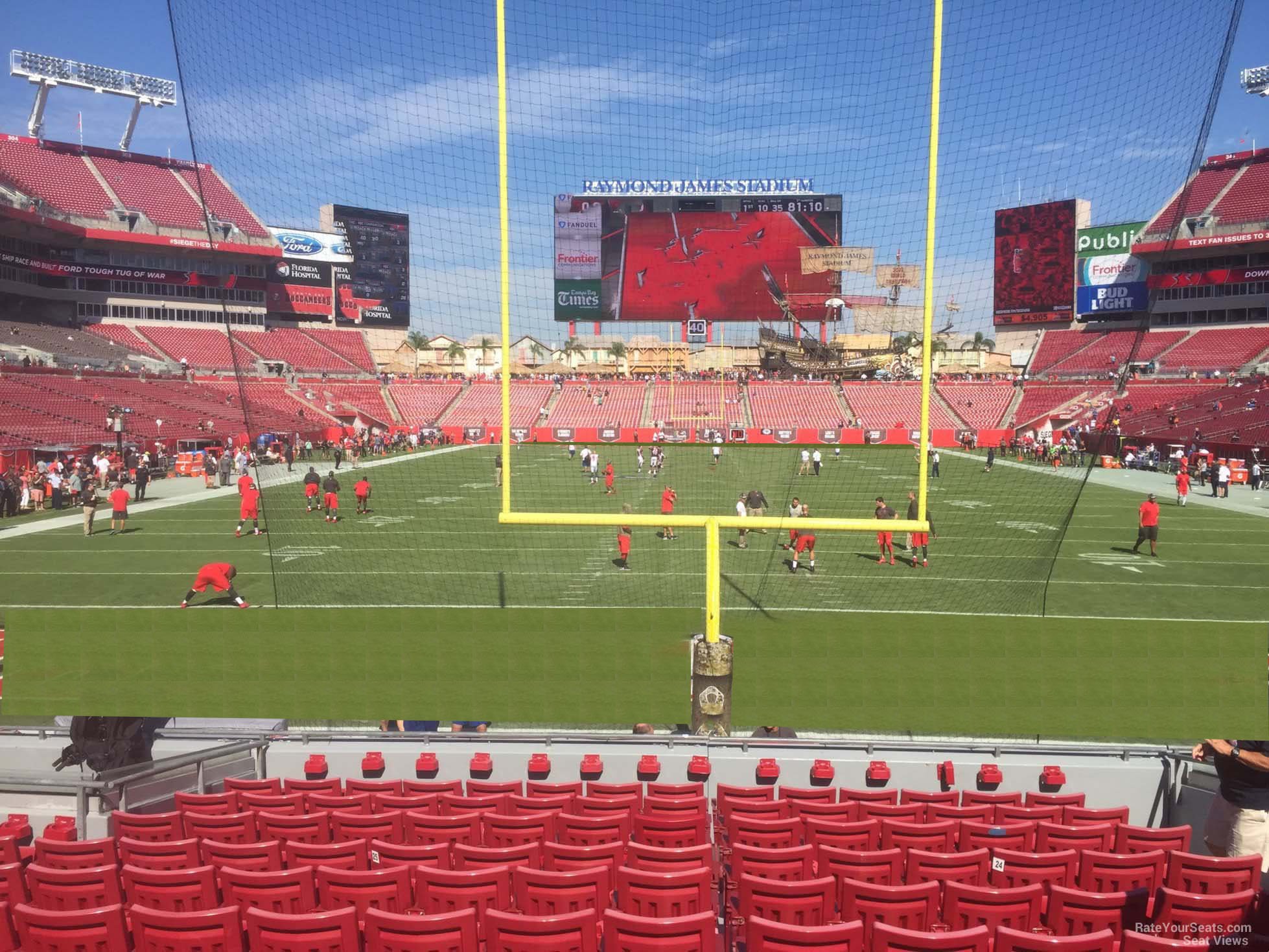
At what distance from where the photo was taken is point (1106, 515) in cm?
2255

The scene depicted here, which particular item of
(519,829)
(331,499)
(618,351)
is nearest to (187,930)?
(519,829)

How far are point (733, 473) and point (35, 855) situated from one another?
60.0 feet

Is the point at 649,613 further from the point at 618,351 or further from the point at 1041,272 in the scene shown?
the point at 618,351

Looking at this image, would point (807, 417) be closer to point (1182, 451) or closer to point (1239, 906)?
point (1182, 451)

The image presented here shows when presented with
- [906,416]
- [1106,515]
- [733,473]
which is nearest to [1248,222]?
[906,416]

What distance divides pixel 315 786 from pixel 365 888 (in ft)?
6.93

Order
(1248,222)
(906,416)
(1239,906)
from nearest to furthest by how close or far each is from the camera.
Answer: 1. (1239,906)
2. (906,416)
3. (1248,222)

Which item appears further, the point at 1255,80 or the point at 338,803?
the point at 1255,80

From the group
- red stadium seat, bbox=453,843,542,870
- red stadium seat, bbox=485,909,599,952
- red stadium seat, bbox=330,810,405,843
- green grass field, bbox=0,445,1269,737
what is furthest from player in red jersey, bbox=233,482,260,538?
red stadium seat, bbox=485,909,599,952

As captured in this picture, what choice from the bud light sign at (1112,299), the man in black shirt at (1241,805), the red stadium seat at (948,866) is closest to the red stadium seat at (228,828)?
the red stadium seat at (948,866)

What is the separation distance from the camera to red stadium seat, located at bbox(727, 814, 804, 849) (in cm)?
418

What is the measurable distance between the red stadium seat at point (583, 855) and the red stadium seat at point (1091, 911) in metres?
1.79

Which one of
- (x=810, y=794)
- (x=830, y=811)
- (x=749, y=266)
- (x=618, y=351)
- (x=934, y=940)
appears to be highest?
(x=618, y=351)

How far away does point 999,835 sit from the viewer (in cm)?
432
